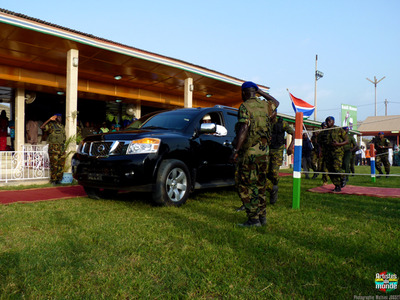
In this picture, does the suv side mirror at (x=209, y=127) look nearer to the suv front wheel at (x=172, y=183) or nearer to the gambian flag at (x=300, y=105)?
the suv front wheel at (x=172, y=183)

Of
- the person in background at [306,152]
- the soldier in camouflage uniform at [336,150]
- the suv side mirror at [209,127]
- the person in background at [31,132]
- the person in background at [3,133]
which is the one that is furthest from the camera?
the person in background at [3,133]

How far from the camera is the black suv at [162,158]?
15.9ft

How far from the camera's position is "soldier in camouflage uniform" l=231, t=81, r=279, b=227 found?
3.81 metres

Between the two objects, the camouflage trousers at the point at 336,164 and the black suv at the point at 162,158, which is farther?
the camouflage trousers at the point at 336,164

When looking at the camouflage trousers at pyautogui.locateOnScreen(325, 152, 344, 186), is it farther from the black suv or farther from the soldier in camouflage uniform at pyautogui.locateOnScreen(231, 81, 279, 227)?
the soldier in camouflage uniform at pyautogui.locateOnScreen(231, 81, 279, 227)

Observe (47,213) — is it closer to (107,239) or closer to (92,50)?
(107,239)

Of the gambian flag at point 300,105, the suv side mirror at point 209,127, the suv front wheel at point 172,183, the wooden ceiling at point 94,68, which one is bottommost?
the suv front wheel at point 172,183

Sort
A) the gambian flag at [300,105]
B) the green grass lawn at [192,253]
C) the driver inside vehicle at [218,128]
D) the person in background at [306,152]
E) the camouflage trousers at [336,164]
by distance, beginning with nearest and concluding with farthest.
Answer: the green grass lawn at [192,253] < the driver inside vehicle at [218,128] < the camouflage trousers at [336,164] < the person in background at [306,152] < the gambian flag at [300,105]

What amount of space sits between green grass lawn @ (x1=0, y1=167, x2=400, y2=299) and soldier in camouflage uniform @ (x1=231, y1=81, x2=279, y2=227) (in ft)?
1.10

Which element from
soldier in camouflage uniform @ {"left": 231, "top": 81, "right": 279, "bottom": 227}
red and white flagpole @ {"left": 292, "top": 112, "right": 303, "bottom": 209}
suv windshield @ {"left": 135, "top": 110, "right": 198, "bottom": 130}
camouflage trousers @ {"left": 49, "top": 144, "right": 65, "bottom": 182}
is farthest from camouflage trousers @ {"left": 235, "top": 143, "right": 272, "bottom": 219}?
camouflage trousers @ {"left": 49, "top": 144, "right": 65, "bottom": 182}

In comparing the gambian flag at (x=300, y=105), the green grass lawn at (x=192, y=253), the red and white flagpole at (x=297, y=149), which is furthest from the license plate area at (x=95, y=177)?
the gambian flag at (x=300, y=105)

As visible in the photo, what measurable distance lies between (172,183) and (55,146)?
15.9ft

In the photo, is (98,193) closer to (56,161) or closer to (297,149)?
(56,161)

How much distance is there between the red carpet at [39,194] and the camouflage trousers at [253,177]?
13.8 ft
